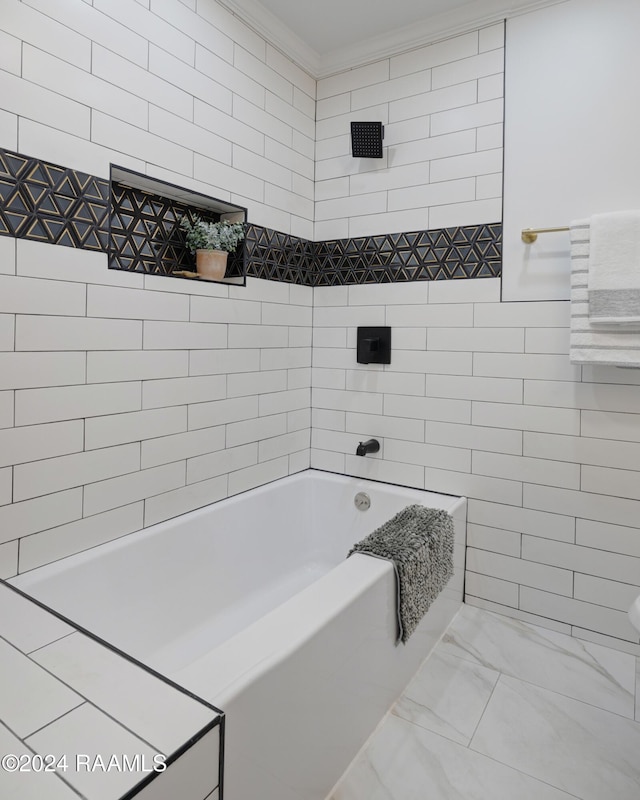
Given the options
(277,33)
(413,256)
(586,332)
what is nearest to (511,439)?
(586,332)

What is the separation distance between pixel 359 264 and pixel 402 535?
147 centimetres

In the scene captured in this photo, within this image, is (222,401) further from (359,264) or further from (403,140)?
(403,140)

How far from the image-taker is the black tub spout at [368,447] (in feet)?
8.42

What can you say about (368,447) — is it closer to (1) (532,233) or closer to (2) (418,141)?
(1) (532,233)

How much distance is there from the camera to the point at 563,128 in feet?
6.91

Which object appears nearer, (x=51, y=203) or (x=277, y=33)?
(x=51, y=203)

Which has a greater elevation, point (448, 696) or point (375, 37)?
point (375, 37)

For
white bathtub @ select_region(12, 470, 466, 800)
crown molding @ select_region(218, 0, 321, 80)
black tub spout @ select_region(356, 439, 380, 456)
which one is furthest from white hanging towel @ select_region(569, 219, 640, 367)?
crown molding @ select_region(218, 0, 321, 80)

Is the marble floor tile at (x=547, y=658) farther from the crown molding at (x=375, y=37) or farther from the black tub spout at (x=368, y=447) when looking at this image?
the crown molding at (x=375, y=37)

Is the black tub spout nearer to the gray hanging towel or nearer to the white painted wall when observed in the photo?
the gray hanging towel

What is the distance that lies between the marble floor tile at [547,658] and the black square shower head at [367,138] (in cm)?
231

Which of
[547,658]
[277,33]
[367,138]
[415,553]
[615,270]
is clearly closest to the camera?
[415,553]

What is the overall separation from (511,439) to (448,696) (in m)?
1.09

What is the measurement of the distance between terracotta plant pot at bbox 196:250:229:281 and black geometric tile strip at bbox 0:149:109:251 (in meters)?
0.50
